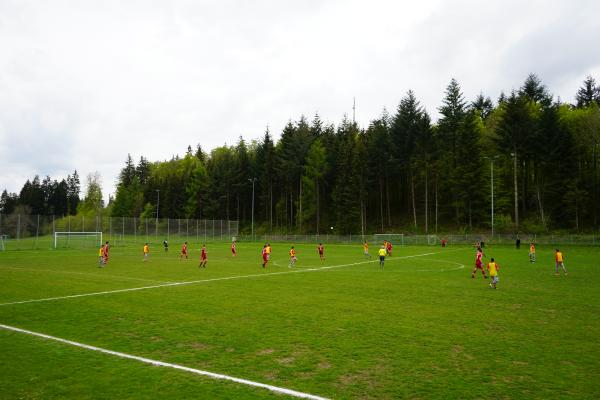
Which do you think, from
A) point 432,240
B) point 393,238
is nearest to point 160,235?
point 393,238

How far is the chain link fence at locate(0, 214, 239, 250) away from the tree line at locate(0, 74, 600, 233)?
1157cm

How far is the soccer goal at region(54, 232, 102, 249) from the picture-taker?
53219 millimetres

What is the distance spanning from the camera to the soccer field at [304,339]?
297 inches

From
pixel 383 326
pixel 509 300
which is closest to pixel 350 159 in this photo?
pixel 509 300

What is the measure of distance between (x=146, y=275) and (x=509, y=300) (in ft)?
64.0

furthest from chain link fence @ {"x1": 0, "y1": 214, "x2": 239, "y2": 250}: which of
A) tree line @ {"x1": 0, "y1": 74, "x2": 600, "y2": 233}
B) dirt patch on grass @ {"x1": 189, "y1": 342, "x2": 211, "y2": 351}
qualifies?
dirt patch on grass @ {"x1": 189, "y1": 342, "x2": 211, "y2": 351}

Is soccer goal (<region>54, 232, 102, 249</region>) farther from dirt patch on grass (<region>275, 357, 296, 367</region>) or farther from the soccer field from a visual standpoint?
dirt patch on grass (<region>275, 357, 296, 367</region>)

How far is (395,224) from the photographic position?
74688 mm

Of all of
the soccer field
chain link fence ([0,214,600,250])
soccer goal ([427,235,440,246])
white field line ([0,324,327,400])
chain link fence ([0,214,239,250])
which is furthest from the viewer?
soccer goal ([427,235,440,246])

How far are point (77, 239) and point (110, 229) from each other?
6353 millimetres

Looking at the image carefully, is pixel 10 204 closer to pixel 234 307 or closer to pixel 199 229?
pixel 199 229

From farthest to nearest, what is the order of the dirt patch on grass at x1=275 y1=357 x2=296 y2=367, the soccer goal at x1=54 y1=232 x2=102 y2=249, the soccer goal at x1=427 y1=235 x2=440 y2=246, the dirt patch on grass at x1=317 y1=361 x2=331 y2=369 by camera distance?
the soccer goal at x1=427 y1=235 x2=440 y2=246
the soccer goal at x1=54 y1=232 x2=102 y2=249
the dirt patch on grass at x1=275 y1=357 x2=296 y2=367
the dirt patch on grass at x1=317 y1=361 x2=331 y2=369

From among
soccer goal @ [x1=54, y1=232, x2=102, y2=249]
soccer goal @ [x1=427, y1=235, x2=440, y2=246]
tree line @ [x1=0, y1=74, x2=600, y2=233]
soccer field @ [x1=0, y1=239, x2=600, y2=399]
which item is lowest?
soccer goal @ [x1=427, y1=235, x2=440, y2=246]

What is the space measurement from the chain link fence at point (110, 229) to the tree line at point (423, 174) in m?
11.6
